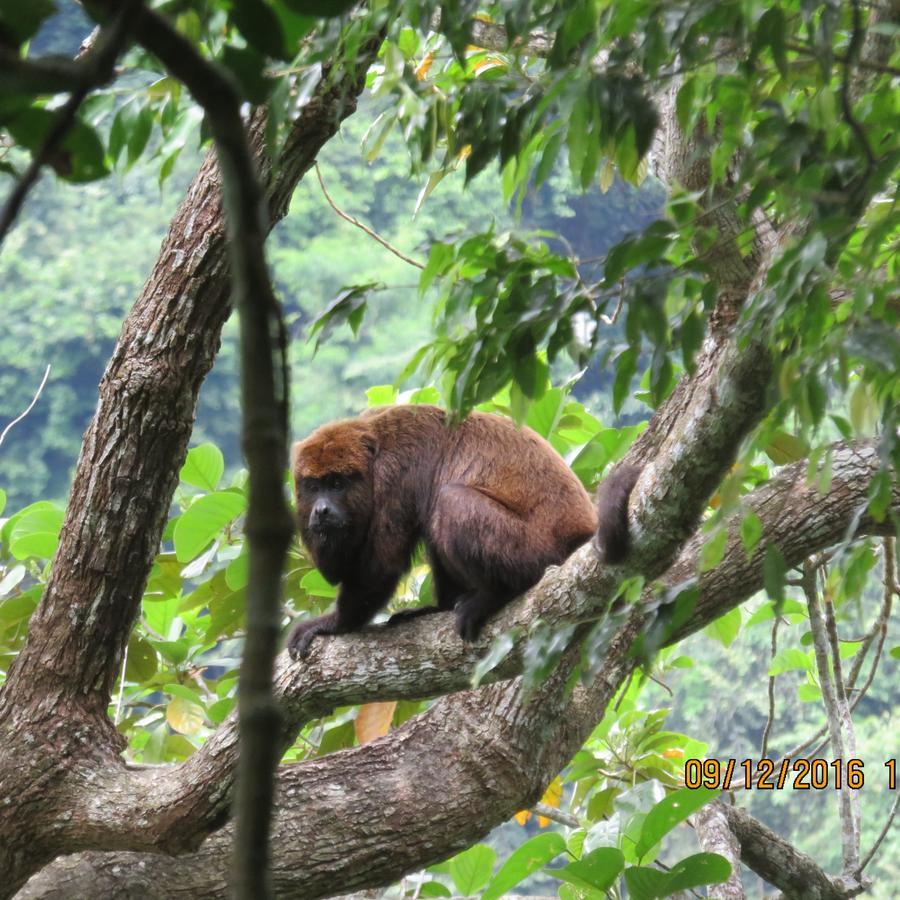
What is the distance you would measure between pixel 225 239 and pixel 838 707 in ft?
8.58

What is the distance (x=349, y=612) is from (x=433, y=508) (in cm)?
42

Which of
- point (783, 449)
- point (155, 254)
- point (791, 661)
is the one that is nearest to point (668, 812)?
point (783, 449)

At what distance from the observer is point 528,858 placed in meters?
3.34

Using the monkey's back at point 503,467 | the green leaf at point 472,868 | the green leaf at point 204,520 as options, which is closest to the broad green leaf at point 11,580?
the green leaf at point 204,520

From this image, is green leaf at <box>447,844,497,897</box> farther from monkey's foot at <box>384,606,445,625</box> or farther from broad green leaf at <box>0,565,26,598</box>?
broad green leaf at <box>0,565,26,598</box>

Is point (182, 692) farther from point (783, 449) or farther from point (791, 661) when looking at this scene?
point (791, 661)

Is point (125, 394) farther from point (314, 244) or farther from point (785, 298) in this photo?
point (314, 244)

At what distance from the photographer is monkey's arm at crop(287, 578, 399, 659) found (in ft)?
11.5

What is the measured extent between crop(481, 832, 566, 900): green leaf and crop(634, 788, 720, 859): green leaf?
9.9 inches

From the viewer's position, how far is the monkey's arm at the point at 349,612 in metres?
3.50

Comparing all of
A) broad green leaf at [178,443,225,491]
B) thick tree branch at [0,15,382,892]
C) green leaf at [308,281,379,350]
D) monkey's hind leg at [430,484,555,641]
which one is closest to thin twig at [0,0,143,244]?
green leaf at [308,281,379,350]

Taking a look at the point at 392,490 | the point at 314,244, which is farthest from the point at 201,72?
the point at 314,244

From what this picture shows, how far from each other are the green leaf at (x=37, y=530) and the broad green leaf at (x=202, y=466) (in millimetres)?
470

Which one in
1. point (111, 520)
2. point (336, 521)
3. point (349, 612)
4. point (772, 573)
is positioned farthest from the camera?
point (336, 521)
